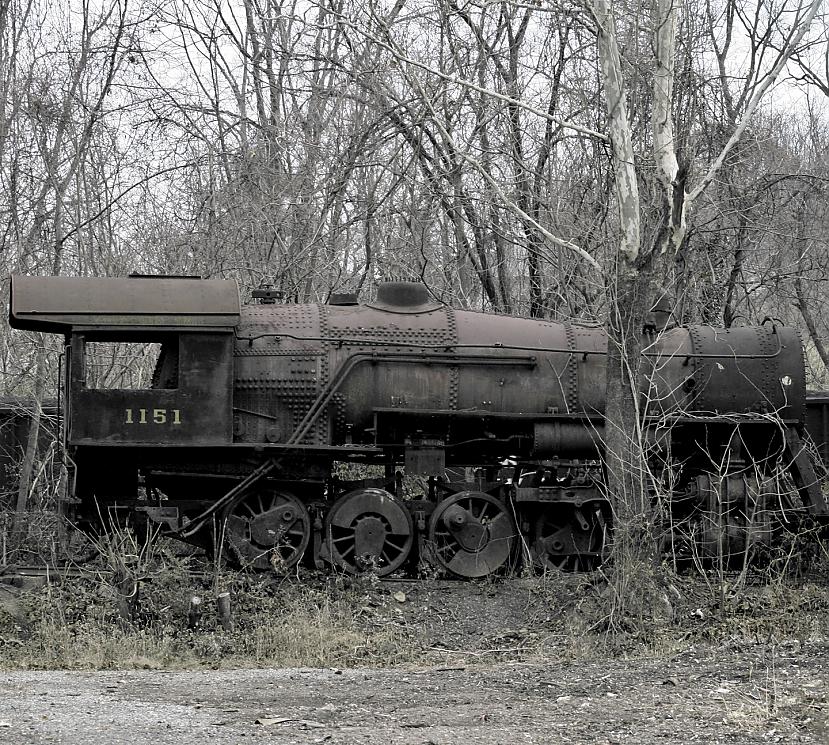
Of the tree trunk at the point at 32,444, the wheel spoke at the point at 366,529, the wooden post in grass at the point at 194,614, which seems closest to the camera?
the wooden post in grass at the point at 194,614

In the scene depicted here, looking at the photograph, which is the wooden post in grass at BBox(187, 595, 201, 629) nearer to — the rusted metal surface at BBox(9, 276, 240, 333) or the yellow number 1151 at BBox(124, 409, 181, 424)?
the yellow number 1151 at BBox(124, 409, 181, 424)

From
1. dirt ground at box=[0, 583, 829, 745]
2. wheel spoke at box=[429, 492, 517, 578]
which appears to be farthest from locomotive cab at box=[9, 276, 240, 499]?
dirt ground at box=[0, 583, 829, 745]

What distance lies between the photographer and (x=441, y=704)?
7.00 meters

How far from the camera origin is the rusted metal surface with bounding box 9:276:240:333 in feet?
37.4

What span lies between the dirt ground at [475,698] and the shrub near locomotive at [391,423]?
2409mm

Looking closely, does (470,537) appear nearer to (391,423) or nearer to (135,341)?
(391,423)

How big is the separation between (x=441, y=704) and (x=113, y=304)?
20.4ft

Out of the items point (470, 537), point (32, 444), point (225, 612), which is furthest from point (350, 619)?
point (32, 444)

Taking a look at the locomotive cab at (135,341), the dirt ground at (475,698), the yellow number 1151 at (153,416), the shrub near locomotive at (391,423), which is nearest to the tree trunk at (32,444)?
the shrub near locomotive at (391,423)

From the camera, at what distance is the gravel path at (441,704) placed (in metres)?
6.14

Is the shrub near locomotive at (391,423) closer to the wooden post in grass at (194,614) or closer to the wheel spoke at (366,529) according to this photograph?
the wheel spoke at (366,529)

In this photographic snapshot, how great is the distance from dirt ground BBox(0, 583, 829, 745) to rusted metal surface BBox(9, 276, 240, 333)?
13.2 feet

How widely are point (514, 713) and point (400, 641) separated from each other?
3223 mm

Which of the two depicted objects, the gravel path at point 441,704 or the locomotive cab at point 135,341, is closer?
the gravel path at point 441,704
